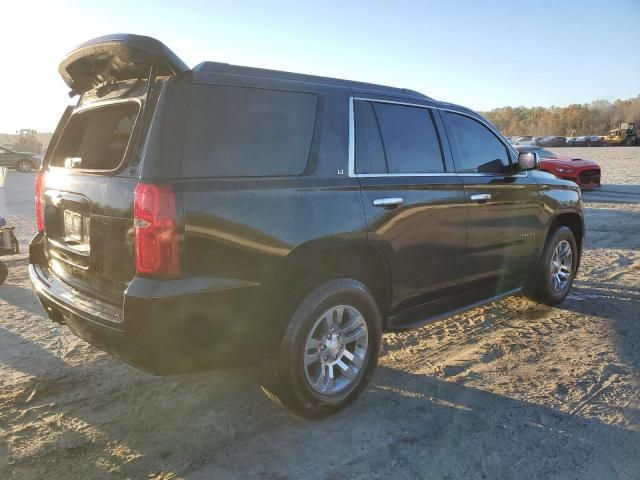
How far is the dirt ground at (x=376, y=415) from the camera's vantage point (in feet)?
8.64

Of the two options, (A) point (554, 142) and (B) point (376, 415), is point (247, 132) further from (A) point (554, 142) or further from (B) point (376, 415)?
(A) point (554, 142)

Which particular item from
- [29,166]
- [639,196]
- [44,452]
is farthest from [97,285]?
[29,166]

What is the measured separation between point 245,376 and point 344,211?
4.90 ft

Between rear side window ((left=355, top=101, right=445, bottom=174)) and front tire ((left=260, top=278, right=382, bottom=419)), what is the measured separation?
2.78ft

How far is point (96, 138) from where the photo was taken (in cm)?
342

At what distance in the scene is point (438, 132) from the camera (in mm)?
3947

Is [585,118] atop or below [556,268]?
atop

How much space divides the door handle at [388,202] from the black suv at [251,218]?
0.01 m

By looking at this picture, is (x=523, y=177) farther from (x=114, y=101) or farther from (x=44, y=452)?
(x=44, y=452)

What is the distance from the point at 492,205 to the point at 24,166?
30031 millimetres

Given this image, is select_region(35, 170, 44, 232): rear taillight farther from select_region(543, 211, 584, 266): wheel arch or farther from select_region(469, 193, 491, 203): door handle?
select_region(543, 211, 584, 266): wheel arch

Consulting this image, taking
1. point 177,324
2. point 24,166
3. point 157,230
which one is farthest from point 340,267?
point 24,166

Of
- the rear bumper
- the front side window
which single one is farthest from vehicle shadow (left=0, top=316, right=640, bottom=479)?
the front side window

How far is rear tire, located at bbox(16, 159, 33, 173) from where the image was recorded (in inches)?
1104
